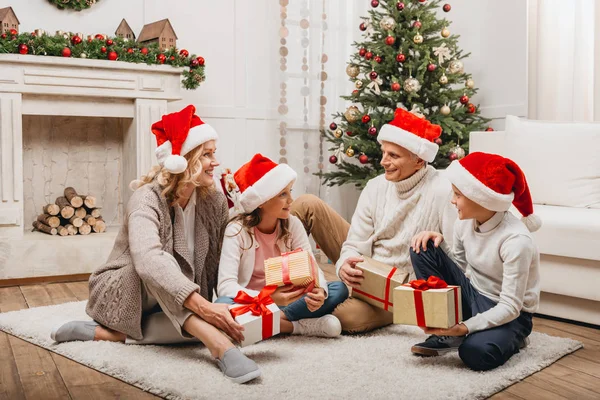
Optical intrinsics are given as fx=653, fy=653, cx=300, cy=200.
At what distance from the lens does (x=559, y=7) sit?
412 cm

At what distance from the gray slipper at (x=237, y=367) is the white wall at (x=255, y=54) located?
9.23ft

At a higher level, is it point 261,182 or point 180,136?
point 180,136

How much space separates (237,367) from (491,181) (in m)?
0.99

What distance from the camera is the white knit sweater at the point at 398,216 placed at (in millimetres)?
2498

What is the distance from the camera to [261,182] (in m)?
2.39

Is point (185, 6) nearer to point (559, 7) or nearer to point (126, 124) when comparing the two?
point (126, 124)

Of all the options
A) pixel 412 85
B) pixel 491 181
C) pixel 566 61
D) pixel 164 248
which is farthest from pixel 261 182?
pixel 566 61

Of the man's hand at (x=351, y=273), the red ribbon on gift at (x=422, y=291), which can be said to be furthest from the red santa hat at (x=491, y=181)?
the man's hand at (x=351, y=273)

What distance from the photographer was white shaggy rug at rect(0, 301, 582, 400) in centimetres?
187

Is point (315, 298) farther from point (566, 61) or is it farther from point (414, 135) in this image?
point (566, 61)

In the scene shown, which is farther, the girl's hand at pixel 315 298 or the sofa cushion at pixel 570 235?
the sofa cushion at pixel 570 235

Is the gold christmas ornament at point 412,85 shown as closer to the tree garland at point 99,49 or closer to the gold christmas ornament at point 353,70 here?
the gold christmas ornament at point 353,70

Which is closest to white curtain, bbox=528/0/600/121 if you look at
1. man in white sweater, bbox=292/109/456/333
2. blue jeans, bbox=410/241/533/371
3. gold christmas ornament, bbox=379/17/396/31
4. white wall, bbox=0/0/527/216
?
white wall, bbox=0/0/527/216

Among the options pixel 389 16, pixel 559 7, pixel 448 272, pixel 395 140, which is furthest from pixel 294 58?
pixel 448 272
